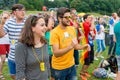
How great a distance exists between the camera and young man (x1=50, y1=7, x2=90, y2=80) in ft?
13.1

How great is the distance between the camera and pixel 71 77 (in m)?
4.32

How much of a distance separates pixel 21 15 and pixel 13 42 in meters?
0.49

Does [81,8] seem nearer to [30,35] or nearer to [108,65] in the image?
[108,65]

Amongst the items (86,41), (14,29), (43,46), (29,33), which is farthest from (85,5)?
(29,33)

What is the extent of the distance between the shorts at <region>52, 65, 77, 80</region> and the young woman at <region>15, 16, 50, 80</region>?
97 centimetres

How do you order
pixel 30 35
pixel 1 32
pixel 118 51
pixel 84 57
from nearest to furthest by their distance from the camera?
pixel 30 35 < pixel 1 32 < pixel 118 51 < pixel 84 57

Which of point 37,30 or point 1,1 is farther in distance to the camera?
point 1,1

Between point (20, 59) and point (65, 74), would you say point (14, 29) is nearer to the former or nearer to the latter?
point (65, 74)

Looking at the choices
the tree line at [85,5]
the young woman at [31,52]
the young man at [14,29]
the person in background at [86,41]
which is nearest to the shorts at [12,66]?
the young man at [14,29]

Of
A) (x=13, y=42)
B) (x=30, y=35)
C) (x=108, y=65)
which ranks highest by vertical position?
(x=30, y=35)

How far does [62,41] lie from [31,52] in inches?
38.4

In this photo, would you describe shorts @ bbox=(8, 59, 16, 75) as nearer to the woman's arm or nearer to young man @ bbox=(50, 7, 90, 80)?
young man @ bbox=(50, 7, 90, 80)

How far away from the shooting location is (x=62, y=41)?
4.04 m

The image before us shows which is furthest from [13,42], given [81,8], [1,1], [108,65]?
[1,1]
